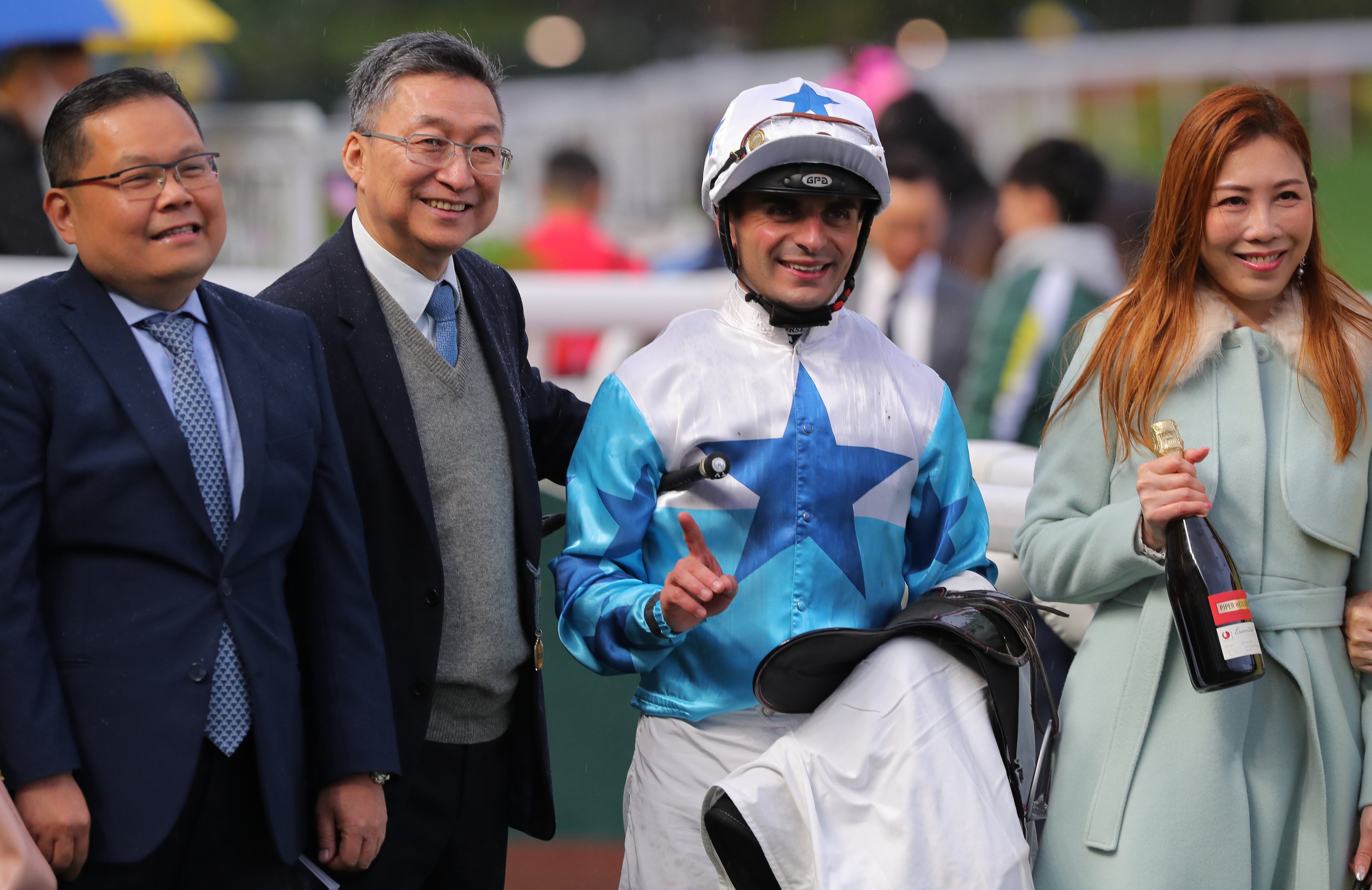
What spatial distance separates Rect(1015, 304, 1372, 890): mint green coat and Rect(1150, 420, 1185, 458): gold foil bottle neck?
0.38 feet

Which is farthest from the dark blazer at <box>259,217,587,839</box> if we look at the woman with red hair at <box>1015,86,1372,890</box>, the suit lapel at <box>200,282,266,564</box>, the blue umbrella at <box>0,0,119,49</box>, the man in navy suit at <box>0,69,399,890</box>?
the blue umbrella at <box>0,0,119,49</box>

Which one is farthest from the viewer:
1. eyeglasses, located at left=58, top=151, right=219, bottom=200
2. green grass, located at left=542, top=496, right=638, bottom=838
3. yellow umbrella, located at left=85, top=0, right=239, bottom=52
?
yellow umbrella, located at left=85, top=0, right=239, bottom=52

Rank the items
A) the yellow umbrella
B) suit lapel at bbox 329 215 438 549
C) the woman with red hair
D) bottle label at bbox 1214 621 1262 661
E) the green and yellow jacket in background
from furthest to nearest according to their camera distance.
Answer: the yellow umbrella
the green and yellow jacket in background
suit lapel at bbox 329 215 438 549
the woman with red hair
bottle label at bbox 1214 621 1262 661

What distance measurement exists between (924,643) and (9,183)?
4.98 meters

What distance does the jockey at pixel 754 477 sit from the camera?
2.32 m

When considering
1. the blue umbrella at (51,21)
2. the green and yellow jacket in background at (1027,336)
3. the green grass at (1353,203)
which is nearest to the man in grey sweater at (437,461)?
the green and yellow jacket in background at (1027,336)

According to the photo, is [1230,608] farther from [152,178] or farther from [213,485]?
[152,178]

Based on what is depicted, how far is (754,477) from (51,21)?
8143 mm

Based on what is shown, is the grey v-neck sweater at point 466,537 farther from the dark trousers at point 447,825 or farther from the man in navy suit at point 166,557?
the man in navy suit at point 166,557

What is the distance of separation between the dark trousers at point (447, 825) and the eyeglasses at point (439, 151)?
949 mm

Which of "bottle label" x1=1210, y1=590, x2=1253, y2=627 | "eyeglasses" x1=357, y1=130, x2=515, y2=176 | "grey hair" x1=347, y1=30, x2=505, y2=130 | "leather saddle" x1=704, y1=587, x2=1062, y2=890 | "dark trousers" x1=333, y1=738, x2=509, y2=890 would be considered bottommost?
"dark trousers" x1=333, y1=738, x2=509, y2=890

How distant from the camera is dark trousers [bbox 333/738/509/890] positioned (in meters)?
2.48

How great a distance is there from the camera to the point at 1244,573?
239 centimetres

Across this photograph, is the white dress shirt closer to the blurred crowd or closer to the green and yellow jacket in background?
the blurred crowd
